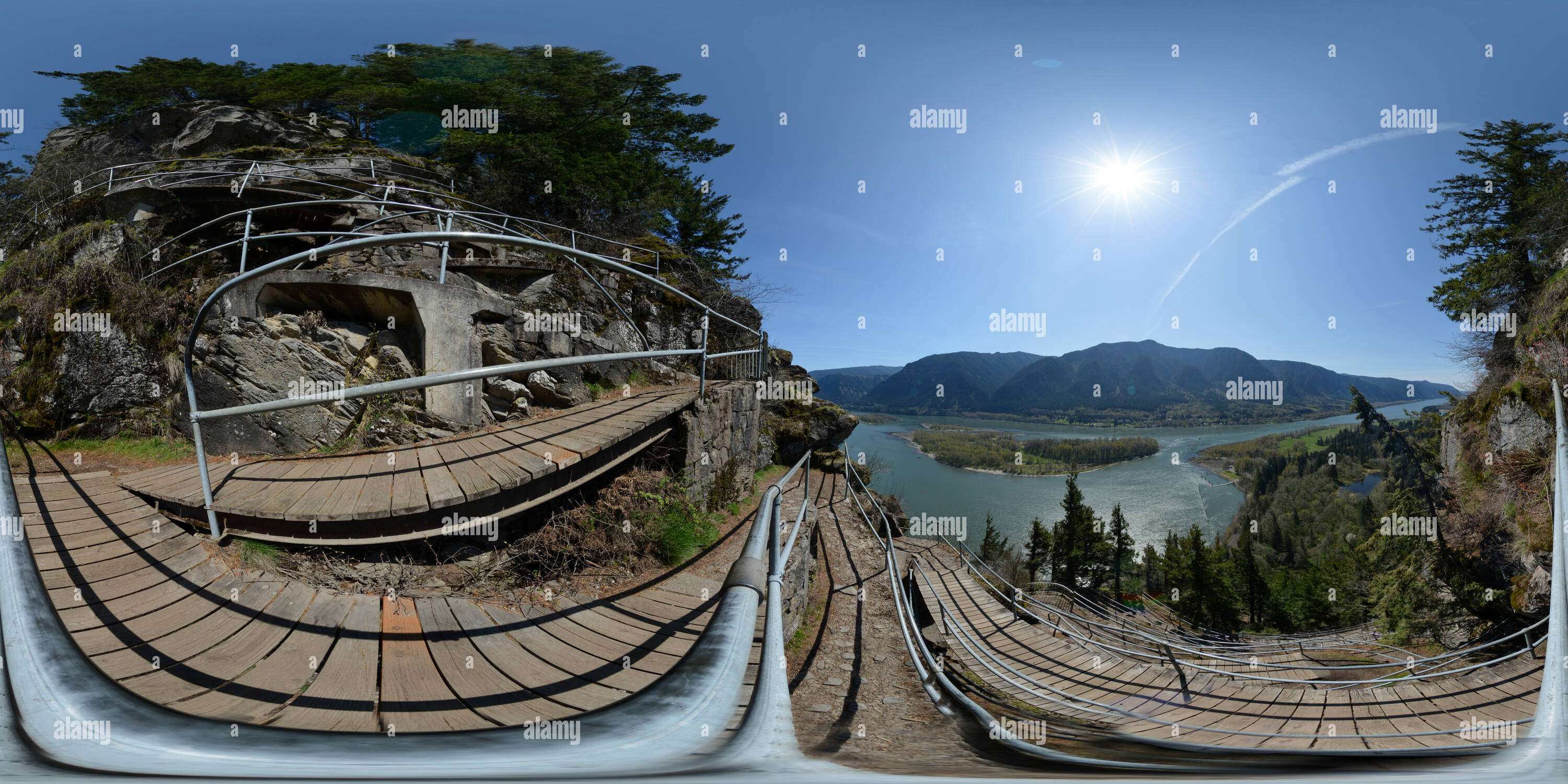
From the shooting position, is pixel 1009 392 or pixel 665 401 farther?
pixel 1009 392

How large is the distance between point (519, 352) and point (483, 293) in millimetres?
701

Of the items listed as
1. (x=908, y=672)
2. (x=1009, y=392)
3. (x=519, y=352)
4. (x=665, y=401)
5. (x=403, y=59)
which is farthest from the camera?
(x=1009, y=392)

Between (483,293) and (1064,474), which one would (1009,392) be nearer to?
(1064,474)

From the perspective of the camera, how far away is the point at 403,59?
349 inches

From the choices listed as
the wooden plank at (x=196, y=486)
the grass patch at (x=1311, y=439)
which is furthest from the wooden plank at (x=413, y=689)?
the grass patch at (x=1311, y=439)

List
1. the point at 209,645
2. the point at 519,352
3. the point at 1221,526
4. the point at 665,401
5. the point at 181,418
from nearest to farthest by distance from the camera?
1. the point at 209,645
2. the point at 181,418
3. the point at 665,401
4. the point at 519,352
5. the point at 1221,526

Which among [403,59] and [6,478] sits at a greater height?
[403,59]

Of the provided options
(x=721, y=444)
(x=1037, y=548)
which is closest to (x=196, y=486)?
(x=721, y=444)

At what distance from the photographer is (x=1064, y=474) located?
85375 millimetres

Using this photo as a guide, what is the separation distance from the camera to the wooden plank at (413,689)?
46.9 inches

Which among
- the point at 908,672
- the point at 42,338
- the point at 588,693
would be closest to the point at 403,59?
the point at 42,338

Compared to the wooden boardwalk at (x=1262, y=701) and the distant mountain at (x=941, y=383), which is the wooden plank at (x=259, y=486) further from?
the distant mountain at (x=941, y=383)

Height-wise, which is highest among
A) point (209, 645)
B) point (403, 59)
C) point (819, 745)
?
point (403, 59)

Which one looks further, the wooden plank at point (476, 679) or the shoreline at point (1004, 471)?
the shoreline at point (1004, 471)
